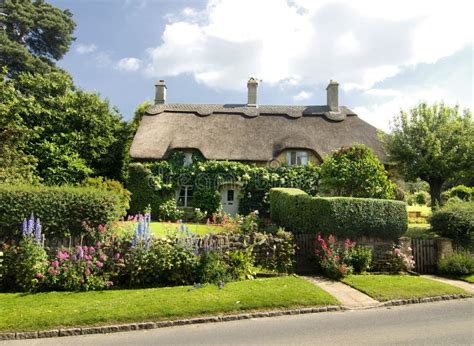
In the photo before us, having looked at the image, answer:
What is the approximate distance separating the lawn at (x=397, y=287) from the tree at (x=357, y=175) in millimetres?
4867

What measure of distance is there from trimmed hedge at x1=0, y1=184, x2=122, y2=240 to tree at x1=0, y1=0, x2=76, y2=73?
2173cm

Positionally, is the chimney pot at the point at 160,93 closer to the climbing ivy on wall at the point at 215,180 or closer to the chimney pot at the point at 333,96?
the climbing ivy on wall at the point at 215,180

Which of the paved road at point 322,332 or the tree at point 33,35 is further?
the tree at point 33,35

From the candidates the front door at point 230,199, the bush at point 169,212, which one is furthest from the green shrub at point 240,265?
the front door at point 230,199

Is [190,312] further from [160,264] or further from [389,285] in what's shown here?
[389,285]

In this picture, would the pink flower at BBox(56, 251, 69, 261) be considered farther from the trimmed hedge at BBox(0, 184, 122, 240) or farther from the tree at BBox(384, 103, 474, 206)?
the tree at BBox(384, 103, 474, 206)

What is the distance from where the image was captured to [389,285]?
8078mm

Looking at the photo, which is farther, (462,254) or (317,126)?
A: (317,126)

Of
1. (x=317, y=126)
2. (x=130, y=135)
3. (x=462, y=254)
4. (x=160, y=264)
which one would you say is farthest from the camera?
(x=130, y=135)

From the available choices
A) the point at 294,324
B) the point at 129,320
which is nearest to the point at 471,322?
the point at 294,324

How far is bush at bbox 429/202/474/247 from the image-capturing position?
10344 mm

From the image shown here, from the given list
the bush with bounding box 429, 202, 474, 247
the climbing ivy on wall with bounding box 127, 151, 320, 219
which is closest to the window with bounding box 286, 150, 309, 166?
the climbing ivy on wall with bounding box 127, 151, 320, 219

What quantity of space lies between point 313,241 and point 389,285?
2.52 meters

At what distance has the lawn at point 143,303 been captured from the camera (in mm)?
5730
